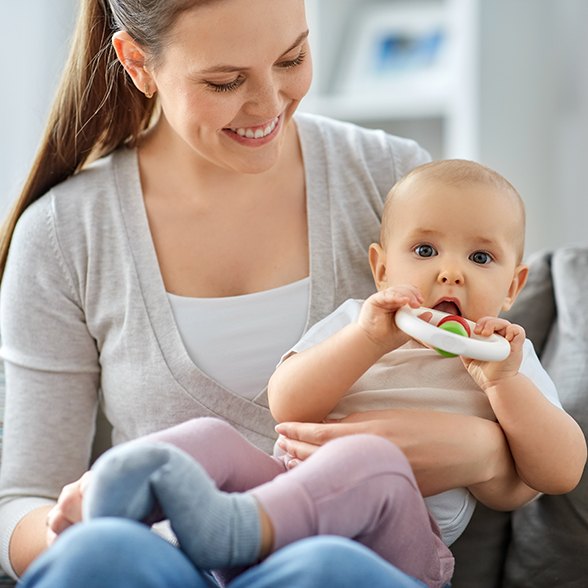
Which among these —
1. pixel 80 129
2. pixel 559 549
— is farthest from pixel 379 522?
pixel 80 129

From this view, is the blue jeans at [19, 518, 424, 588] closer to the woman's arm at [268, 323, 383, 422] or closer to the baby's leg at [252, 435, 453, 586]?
the baby's leg at [252, 435, 453, 586]

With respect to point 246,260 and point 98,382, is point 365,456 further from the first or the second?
point 98,382

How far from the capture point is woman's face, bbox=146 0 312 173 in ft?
4.26

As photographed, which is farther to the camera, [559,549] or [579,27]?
[579,27]

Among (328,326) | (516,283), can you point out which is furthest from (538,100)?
(328,326)

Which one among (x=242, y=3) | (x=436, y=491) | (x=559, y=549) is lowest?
(x=559, y=549)

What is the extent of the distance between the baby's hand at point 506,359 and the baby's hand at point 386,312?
0.26ft

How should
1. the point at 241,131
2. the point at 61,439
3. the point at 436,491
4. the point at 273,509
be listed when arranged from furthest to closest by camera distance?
the point at 61,439, the point at 241,131, the point at 436,491, the point at 273,509

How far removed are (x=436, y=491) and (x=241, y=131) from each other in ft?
1.73

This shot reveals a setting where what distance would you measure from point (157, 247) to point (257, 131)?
26 cm

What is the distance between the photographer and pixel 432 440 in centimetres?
123

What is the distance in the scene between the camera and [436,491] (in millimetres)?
1250

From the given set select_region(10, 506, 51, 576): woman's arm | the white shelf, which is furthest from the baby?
the white shelf

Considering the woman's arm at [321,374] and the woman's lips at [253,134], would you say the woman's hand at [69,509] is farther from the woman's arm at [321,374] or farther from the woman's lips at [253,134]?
the woman's lips at [253,134]
